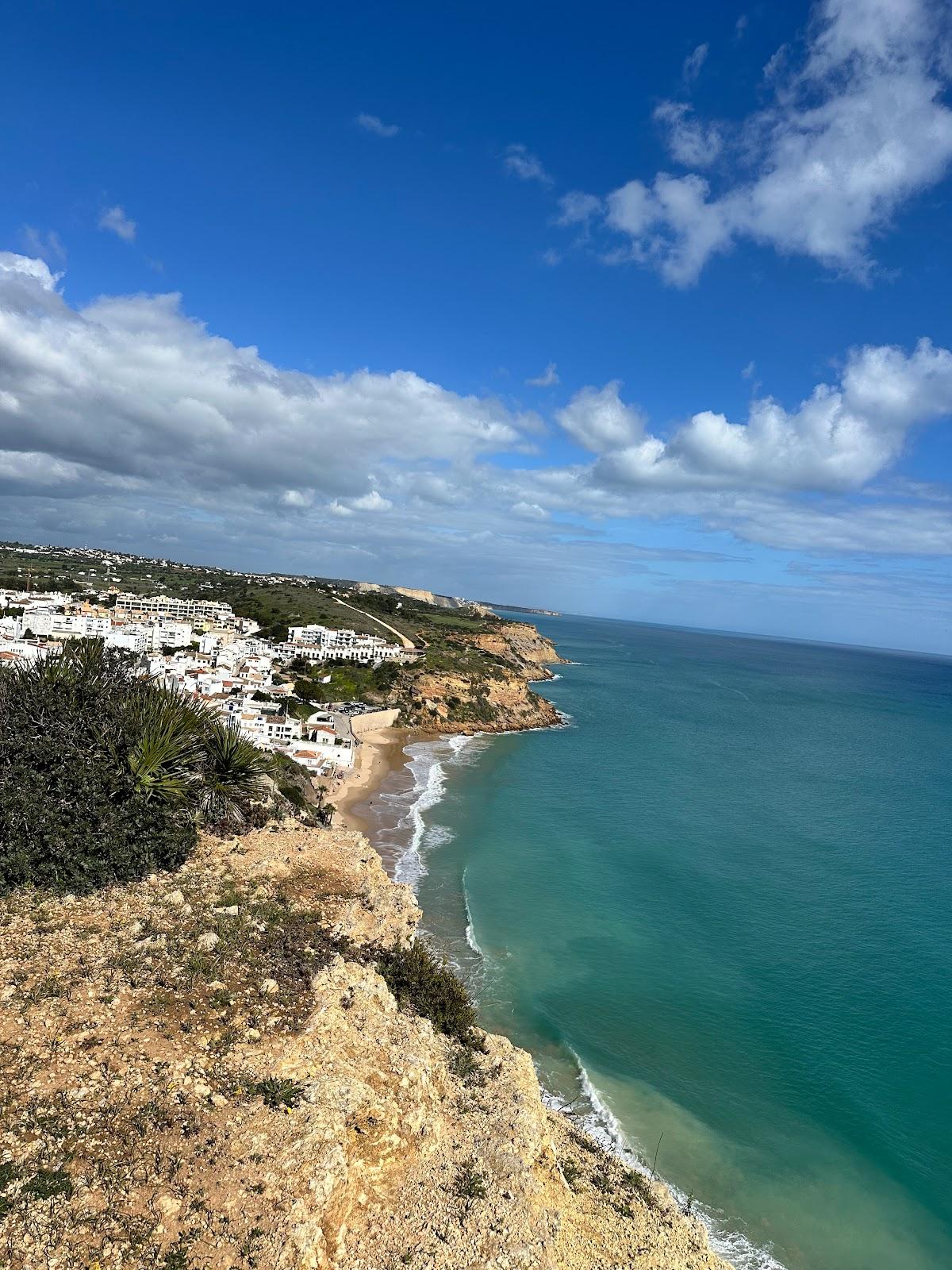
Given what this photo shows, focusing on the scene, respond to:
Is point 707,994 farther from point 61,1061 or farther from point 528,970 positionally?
point 61,1061

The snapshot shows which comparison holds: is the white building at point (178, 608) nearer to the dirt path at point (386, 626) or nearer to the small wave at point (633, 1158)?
the dirt path at point (386, 626)

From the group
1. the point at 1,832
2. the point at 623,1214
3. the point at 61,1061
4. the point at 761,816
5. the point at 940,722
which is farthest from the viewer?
the point at 940,722

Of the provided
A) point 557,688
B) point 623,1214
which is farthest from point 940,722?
point 623,1214

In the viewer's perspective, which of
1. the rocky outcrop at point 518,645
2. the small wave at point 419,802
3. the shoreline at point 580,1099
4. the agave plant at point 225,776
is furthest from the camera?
the rocky outcrop at point 518,645

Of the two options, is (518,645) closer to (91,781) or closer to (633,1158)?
(633,1158)

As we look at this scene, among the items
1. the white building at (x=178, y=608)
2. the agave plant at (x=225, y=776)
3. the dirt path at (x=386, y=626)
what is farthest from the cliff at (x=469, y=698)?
the agave plant at (x=225, y=776)

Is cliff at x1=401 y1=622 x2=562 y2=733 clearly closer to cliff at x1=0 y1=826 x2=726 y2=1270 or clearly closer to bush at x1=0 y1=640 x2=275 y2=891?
bush at x1=0 y1=640 x2=275 y2=891
